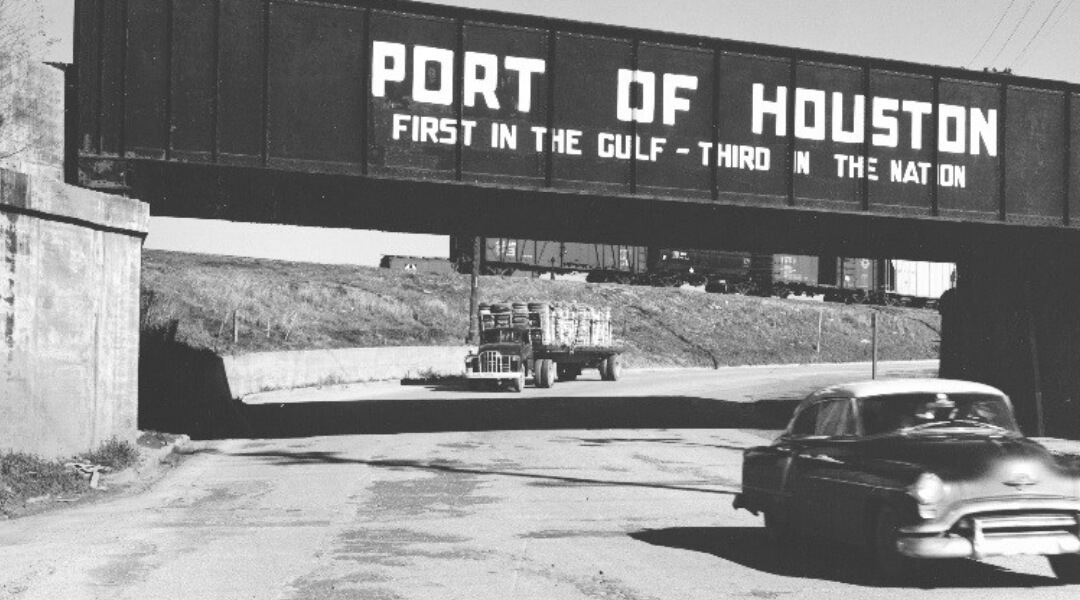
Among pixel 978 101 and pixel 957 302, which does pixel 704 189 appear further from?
pixel 957 302

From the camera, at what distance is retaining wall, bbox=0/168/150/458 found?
17.1 metres

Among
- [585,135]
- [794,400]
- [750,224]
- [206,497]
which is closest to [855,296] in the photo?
[794,400]

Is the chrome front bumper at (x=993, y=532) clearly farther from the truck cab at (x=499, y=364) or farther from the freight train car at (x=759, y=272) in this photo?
the freight train car at (x=759, y=272)

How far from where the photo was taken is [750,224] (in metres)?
28.9

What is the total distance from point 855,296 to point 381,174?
62238 mm

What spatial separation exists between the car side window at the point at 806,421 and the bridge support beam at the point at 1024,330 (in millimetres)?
19220

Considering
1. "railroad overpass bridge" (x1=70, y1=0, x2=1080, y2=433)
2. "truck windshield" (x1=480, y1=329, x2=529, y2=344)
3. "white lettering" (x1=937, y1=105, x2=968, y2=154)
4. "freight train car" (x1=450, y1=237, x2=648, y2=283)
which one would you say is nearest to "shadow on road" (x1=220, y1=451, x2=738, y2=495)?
"railroad overpass bridge" (x1=70, y1=0, x2=1080, y2=433)

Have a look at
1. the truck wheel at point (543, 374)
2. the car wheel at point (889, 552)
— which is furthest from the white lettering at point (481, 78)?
the truck wheel at point (543, 374)

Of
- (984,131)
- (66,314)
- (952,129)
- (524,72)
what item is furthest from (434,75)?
(984,131)

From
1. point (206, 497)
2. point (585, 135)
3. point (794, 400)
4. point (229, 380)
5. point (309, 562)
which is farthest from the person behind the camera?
point (794, 400)

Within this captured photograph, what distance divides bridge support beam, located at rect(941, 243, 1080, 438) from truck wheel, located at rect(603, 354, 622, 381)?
815 inches

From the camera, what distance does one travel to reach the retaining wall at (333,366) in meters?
39.1

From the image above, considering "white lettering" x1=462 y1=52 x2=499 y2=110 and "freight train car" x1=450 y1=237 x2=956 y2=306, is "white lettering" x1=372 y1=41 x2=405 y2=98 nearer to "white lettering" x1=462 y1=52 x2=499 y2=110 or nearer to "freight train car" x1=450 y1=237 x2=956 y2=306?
"white lettering" x1=462 y1=52 x2=499 y2=110

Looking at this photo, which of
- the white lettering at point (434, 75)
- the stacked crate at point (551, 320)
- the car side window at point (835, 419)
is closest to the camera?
the car side window at point (835, 419)
